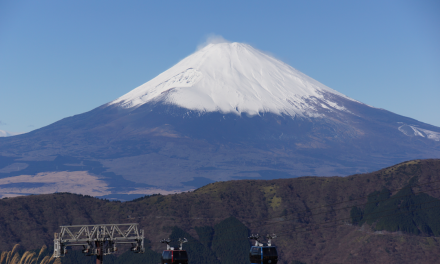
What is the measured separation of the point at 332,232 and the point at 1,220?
10560 centimetres

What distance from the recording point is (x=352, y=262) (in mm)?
157625

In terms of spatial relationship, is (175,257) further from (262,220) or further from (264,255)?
(262,220)

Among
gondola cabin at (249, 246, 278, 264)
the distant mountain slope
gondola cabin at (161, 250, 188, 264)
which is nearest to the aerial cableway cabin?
gondola cabin at (161, 250, 188, 264)

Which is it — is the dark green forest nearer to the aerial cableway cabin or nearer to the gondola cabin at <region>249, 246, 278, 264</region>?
the gondola cabin at <region>249, 246, 278, 264</region>

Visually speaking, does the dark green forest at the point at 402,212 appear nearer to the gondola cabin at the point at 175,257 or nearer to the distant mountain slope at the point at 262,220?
the distant mountain slope at the point at 262,220

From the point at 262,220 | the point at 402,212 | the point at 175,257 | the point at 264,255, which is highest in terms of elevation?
the point at 402,212

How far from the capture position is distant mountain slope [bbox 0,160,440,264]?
162 meters

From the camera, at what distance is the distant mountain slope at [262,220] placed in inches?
6373

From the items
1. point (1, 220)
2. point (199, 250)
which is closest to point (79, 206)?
point (1, 220)

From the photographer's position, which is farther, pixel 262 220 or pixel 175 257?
pixel 262 220

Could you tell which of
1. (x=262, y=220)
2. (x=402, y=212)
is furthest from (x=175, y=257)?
(x=402, y=212)


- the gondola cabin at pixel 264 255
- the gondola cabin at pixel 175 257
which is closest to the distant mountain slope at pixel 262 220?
the gondola cabin at pixel 264 255

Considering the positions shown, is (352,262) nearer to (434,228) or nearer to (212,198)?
(434,228)

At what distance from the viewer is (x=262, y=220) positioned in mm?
188875
